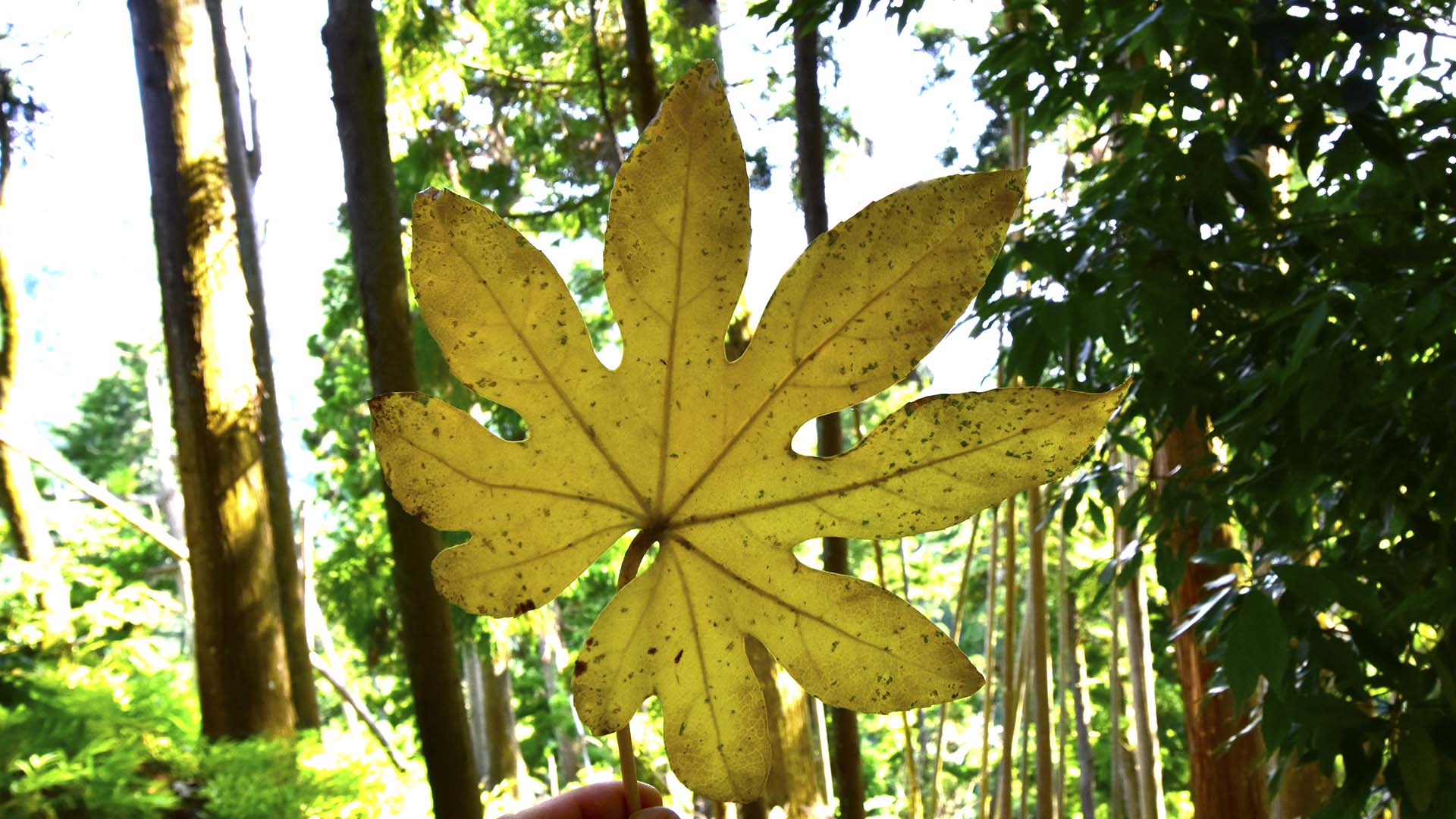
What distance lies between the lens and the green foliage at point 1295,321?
2.34 ft

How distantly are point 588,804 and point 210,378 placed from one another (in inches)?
81.7

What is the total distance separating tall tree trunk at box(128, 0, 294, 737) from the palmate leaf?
83.9 inches

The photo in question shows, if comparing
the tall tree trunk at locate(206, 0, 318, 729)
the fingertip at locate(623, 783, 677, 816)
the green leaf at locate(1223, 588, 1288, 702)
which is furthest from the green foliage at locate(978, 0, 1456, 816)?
the tall tree trunk at locate(206, 0, 318, 729)

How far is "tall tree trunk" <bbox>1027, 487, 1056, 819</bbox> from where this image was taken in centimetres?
173

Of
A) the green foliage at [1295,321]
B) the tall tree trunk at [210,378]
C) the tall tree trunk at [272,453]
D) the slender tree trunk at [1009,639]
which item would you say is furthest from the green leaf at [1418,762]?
the tall tree trunk at [272,453]

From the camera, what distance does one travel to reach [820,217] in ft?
3.06

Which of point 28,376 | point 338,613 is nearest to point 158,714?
point 338,613

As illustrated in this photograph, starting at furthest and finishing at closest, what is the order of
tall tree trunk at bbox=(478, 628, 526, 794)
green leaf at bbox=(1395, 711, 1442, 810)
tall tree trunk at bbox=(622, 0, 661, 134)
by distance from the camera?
tall tree trunk at bbox=(478, 628, 526, 794)
tall tree trunk at bbox=(622, 0, 661, 134)
green leaf at bbox=(1395, 711, 1442, 810)

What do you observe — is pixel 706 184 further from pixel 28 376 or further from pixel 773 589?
pixel 28 376

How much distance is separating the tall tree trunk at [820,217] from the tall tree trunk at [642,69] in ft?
0.53

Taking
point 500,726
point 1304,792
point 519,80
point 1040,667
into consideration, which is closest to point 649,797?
point 1040,667

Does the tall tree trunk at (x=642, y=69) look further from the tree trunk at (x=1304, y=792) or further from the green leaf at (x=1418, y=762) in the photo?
the tree trunk at (x=1304, y=792)

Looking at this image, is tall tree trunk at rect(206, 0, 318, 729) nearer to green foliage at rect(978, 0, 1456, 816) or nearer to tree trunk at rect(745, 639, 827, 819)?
tree trunk at rect(745, 639, 827, 819)

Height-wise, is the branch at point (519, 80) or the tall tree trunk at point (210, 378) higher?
the branch at point (519, 80)
